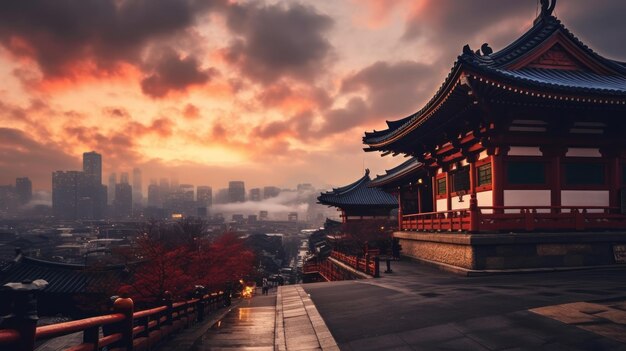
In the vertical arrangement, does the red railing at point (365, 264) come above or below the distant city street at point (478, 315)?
below

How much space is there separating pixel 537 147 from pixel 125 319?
1661 cm

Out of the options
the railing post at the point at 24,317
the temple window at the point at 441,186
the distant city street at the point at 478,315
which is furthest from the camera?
the temple window at the point at 441,186

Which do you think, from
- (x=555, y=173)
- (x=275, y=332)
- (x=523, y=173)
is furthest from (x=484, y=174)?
(x=275, y=332)

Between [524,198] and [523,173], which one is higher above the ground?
[523,173]

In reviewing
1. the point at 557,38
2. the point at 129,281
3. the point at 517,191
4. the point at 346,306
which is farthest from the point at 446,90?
the point at 129,281

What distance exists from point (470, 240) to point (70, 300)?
89.8 feet

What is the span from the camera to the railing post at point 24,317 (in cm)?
433

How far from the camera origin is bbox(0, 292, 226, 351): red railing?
4.35 metres

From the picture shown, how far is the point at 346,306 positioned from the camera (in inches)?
452

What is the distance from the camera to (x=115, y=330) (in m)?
7.39

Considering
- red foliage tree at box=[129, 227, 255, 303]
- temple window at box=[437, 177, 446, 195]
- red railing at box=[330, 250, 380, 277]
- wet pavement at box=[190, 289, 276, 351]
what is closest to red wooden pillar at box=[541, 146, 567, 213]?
temple window at box=[437, 177, 446, 195]

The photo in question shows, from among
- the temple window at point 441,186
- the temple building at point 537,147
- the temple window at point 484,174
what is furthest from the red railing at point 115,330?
the temple window at point 441,186

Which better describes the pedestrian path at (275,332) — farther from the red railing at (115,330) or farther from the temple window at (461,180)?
the temple window at (461,180)

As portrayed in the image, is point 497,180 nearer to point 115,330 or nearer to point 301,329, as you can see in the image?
point 301,329
